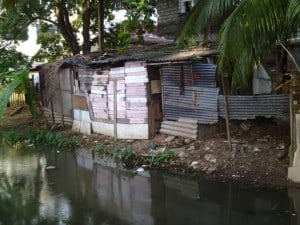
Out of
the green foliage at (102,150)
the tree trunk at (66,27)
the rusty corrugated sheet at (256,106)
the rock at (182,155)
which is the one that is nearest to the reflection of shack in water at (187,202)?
the rock at (182,155)

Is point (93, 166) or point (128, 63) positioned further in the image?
point (128, 63)

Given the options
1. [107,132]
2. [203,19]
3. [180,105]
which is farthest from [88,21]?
[203,19]

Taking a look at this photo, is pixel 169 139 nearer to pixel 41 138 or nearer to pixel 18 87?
pixel 41 138

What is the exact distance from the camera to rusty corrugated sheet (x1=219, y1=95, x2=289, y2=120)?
9.29 meters

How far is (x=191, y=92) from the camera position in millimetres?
10773

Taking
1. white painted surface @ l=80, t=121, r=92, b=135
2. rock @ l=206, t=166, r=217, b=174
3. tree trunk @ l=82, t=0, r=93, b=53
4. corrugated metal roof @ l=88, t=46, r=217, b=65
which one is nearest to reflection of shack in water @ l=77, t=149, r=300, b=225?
rock @ l=206, t=166, r=217, b=174

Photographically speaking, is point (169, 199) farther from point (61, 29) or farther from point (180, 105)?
point (61, 29)

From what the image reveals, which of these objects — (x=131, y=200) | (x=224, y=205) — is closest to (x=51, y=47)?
(x=131, y=200)

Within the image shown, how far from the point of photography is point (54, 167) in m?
10.7

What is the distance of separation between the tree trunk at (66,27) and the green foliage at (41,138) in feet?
14.9

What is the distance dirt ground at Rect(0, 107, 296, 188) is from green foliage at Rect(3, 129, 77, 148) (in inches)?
98.3

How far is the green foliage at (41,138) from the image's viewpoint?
13.2 metres

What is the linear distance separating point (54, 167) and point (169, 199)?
4.04 metres

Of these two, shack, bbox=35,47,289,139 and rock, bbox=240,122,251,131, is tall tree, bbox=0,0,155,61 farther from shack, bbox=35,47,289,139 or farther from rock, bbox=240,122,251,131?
rock, bbox=240,122,251,131
